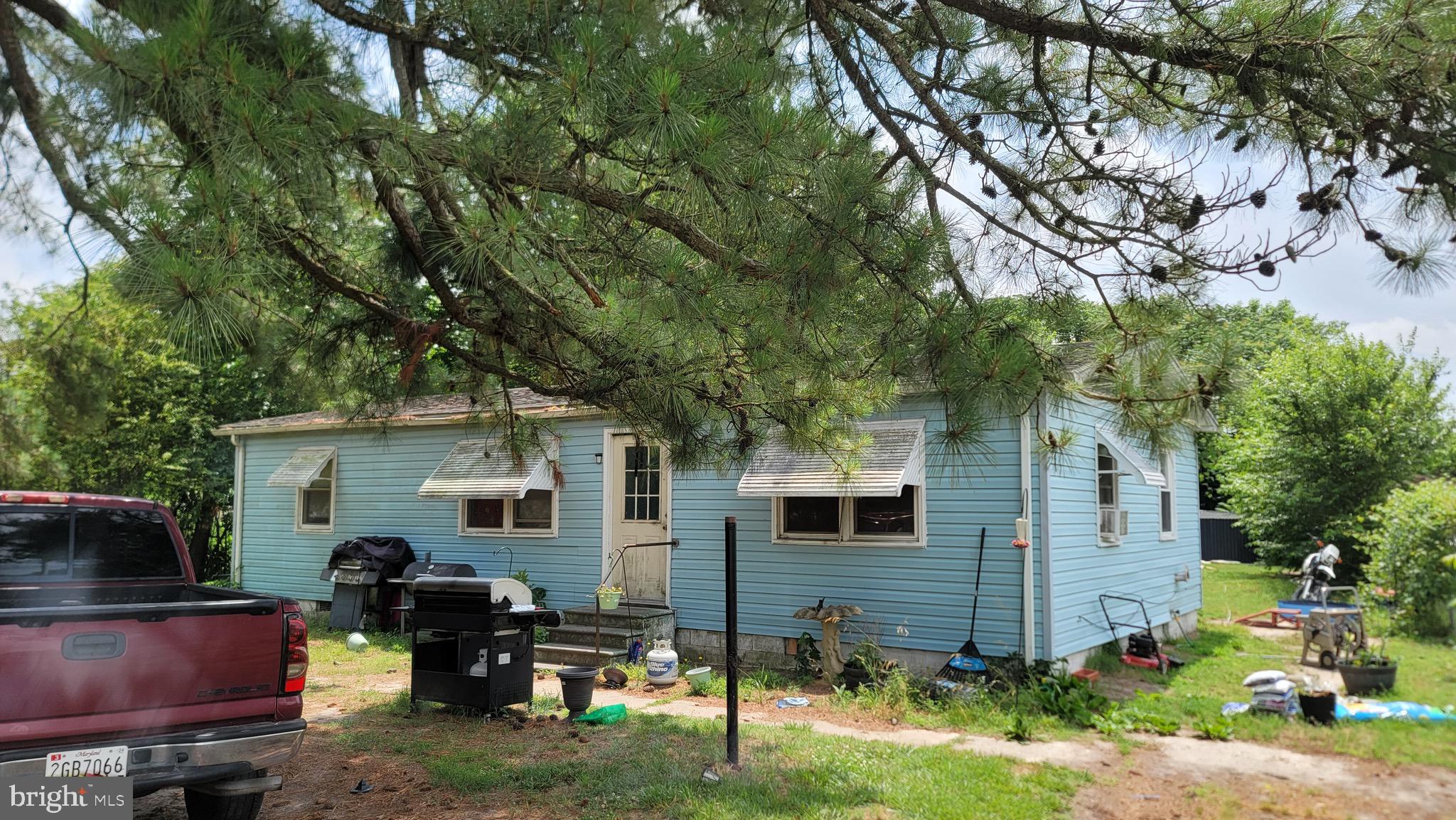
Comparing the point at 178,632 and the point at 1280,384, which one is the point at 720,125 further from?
the point at 178,632

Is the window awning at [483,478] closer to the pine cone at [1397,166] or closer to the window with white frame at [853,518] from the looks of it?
the window with white frame at [853,518]

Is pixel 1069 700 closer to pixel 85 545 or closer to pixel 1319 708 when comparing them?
pixel 1319 708

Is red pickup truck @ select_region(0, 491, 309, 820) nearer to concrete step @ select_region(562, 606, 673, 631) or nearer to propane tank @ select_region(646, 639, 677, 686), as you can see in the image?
propane tank @ select_region(646, 639, 677, 686)

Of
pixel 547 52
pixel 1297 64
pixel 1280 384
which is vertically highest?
pixel 547 52

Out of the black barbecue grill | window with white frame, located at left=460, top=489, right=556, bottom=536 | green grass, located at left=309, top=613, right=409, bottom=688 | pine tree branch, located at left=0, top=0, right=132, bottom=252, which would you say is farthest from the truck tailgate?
window with white frame, located at left=460, top=489, right=556, bottom=536

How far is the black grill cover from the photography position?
39.7ft

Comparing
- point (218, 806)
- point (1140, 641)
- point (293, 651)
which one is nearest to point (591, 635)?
point (218, 806)

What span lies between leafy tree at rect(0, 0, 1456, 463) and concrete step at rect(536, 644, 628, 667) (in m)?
4.80

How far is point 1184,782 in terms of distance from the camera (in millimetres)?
2920

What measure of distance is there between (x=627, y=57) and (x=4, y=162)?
528 cm

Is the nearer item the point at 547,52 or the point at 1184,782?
the point at 1184,782

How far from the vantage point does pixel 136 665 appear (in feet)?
12.1

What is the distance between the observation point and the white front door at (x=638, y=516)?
10.5 metres

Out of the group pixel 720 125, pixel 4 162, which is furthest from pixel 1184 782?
pixel 4 162
